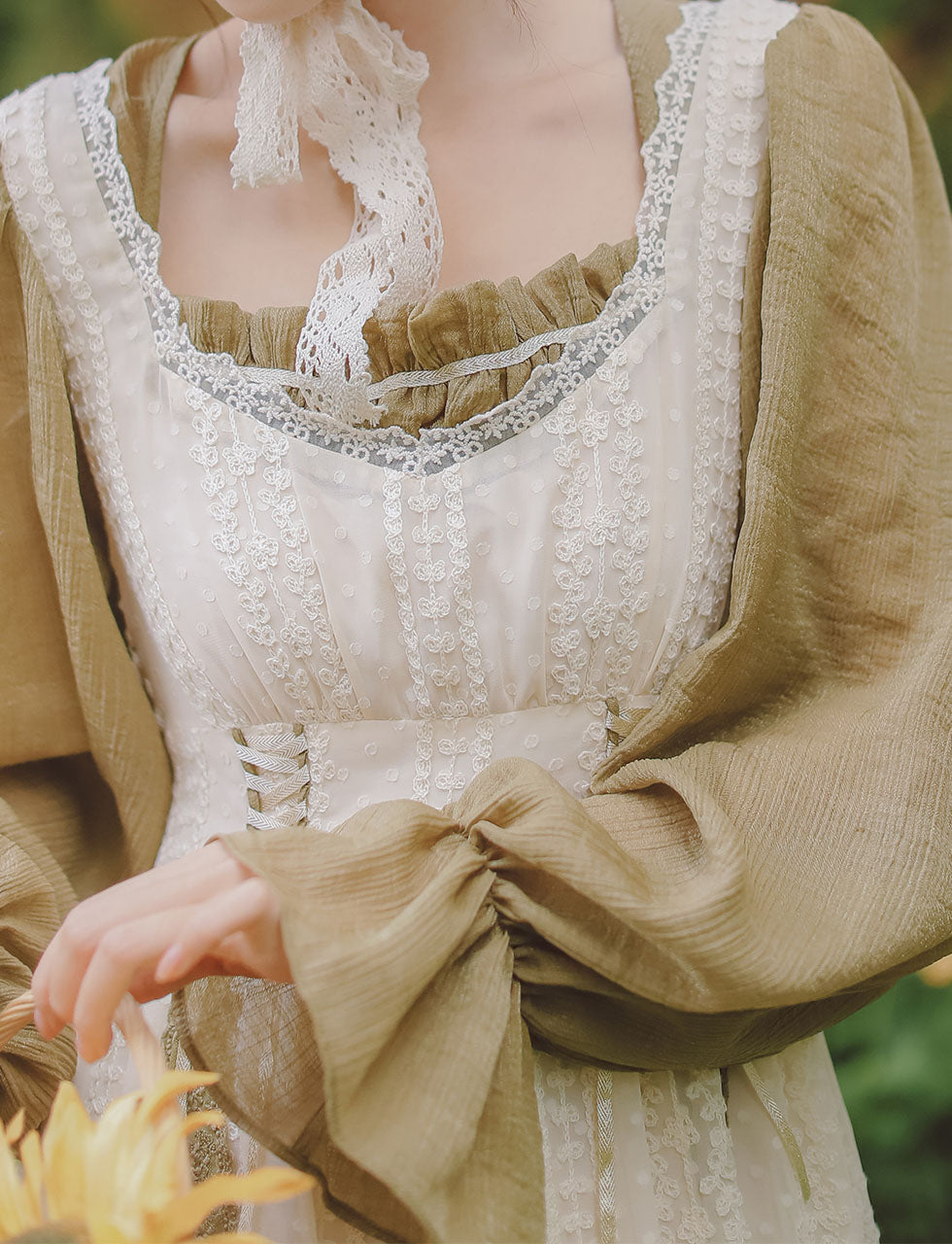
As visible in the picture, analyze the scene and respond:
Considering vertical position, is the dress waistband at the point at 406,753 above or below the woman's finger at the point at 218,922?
below

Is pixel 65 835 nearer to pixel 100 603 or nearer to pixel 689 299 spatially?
pixel 100 603

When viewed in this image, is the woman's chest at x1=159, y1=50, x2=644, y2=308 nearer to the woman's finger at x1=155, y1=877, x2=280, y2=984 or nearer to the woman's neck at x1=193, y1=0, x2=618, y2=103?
the woman's neck at x1=193, y1=0, x2=618, y2=103

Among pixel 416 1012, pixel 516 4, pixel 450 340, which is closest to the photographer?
pixel 416 1012

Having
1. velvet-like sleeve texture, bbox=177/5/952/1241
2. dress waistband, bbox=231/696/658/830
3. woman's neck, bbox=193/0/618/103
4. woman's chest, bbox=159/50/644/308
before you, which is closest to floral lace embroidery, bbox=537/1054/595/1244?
velvet-like sleeve texture, bbox=177/5/952/1241

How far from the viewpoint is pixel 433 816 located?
24.8 inches

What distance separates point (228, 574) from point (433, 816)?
26cm

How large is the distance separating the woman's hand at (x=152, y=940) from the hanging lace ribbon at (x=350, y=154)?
34cm

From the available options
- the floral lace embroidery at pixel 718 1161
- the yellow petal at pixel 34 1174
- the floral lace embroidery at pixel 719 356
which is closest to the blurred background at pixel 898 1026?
the floral lace embroidery at pixel 719 356

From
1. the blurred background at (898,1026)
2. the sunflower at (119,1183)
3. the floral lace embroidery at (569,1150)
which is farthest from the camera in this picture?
the blurred background at (898,1026)

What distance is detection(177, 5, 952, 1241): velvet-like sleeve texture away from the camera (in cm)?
56

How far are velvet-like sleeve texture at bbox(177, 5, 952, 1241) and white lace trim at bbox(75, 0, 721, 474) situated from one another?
68 mm

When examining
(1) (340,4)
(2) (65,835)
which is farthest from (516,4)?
(2) (65,835)

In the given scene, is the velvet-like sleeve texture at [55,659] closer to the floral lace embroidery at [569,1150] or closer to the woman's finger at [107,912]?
the woman's finger at [107,912]

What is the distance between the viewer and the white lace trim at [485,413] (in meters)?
0.79
